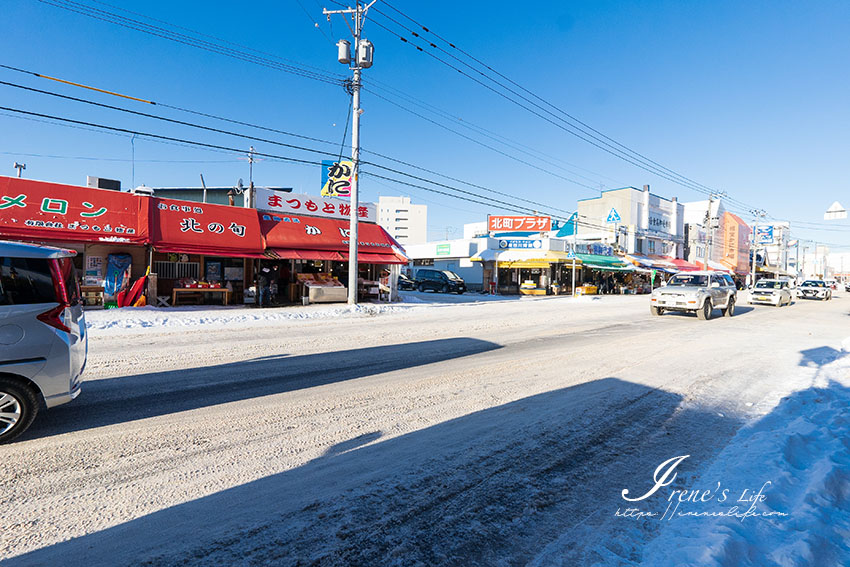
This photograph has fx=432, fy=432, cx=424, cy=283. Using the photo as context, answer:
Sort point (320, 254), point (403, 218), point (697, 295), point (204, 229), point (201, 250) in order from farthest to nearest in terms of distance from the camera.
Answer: point (403, 218) → point (320, 254) → point (204, 229) → point (201, 250) → point (697, 295)

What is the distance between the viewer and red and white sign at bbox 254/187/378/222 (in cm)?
2009

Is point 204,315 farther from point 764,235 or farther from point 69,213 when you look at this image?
point 764,235

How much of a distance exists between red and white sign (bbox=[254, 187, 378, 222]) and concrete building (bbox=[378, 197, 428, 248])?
105332 millimetres

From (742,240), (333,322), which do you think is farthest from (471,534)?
(742,240)

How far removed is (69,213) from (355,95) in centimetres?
1156

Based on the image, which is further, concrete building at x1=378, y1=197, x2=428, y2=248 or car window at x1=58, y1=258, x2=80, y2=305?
concrete building at x1=378, y1=197, x2=428, y2=248

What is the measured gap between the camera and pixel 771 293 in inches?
985

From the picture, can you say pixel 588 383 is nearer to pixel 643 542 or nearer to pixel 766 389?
pixel 766 389

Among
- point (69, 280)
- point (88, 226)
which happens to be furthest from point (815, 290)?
point (88, 226)

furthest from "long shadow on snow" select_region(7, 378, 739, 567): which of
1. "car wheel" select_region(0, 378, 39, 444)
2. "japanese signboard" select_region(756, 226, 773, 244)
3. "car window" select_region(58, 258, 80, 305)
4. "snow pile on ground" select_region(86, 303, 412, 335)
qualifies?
"japanese signboard" select_region(756, 226, 773, 244)

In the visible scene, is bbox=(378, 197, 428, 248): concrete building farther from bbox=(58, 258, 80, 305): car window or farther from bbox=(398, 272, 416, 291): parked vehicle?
bbox=(58, 258, 80, 305): car window

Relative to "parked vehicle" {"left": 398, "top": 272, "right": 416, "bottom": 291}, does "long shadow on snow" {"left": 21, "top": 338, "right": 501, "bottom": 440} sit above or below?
below

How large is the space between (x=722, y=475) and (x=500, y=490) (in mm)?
1981

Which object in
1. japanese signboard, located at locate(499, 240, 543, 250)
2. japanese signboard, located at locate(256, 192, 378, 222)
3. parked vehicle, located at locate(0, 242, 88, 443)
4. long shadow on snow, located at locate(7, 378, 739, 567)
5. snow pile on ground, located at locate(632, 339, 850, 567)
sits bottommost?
long shadow on snow, located at locate(7, 378, 739, 567)
